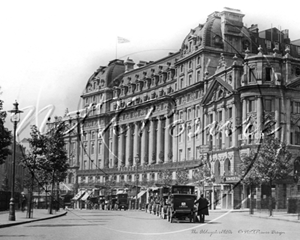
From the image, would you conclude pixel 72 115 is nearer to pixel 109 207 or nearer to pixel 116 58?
pixel 116 58

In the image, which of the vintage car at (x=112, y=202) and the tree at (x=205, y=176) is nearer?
the tree at (x=205, y=176)

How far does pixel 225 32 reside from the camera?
57.1 feet

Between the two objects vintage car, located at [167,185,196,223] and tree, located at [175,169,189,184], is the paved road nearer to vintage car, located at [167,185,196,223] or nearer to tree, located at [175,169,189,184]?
vintage car, located at [167,185,196,223]

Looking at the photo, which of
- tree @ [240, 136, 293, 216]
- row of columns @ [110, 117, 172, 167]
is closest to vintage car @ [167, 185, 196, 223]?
row of columns @ [110, 117, 172, 167]

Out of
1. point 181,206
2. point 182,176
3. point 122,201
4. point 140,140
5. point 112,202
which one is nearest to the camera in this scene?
point 181,206

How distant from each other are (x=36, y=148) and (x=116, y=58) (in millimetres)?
34654

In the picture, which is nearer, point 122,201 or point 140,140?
point 140,140

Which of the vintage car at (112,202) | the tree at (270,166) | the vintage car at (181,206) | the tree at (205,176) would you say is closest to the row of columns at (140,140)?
the vintage car at (181,206)

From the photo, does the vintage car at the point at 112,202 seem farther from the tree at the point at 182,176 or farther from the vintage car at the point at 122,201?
the tree at the point at 182,176

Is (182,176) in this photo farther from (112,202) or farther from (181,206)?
(112,202)

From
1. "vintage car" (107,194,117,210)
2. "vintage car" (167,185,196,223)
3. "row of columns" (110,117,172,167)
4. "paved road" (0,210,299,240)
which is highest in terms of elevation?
"row of columns" (110,117,172,167)

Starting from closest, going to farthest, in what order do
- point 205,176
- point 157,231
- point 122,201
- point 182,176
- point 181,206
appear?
point 157,231 → point 181,206 → point 205,176 → point 182,176 → point 122,201

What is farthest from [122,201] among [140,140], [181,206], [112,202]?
[181,206]

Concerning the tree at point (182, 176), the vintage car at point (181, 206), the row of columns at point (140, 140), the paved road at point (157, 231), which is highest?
the row of columns at point (140, 140)
